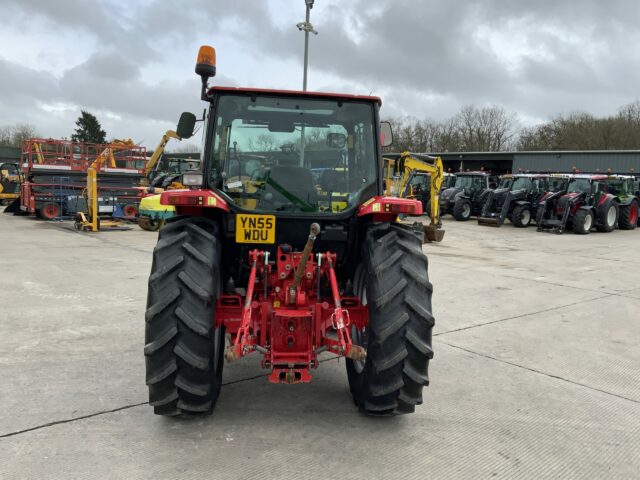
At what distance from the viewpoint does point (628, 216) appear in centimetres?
2002

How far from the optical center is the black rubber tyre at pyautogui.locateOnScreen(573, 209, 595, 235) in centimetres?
1795

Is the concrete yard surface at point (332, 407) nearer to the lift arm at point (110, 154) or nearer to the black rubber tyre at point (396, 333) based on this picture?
the black rubber tyre at point (396, 333)

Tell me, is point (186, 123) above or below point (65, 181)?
above

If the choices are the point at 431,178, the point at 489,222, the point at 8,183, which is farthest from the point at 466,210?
the point at 8,183

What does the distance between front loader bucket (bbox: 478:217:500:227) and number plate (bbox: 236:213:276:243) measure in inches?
714

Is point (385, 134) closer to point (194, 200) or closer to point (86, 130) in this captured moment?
point (194, 200)

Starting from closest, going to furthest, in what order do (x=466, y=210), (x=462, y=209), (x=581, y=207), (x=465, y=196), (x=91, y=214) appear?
(x=91, y=214) → (x=581, y=207) → (x=462, y=209) → (x=466, y=210) → (x=465, y=196)

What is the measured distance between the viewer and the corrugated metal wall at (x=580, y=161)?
89.8 feet

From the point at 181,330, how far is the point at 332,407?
1.29m

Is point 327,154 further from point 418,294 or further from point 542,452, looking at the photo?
point 542,452

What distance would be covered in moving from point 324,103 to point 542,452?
2.79 meters

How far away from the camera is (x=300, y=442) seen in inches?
126

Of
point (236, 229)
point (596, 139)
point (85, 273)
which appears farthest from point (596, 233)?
point (596, 139)

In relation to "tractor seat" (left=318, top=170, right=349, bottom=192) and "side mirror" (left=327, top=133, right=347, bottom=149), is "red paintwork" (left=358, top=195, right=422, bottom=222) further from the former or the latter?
"side mirror" (left=327, top=133, right=347, bottom=149)
